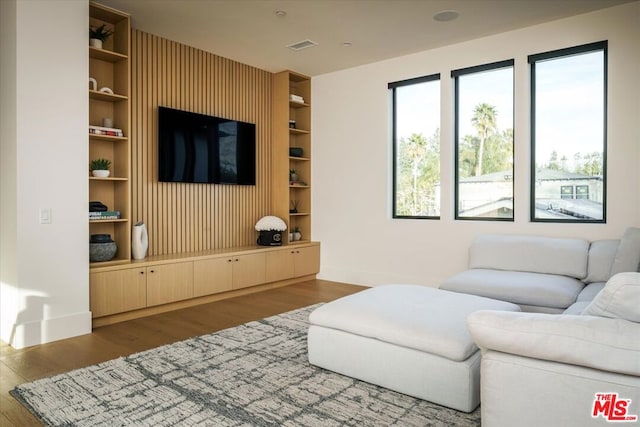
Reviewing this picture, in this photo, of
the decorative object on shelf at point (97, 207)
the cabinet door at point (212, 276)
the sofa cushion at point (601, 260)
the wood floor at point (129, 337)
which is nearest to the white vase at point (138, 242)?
the decorative object on shelf at point (97, 207)

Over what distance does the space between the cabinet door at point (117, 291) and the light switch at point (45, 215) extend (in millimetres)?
584

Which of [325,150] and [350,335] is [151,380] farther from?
[325,150]

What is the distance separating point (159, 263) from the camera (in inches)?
165

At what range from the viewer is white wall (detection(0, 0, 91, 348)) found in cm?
328

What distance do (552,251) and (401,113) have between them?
8.20 ft

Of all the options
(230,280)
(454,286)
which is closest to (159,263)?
(230,280)

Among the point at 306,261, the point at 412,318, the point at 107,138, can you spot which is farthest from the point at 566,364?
the point at 306,261

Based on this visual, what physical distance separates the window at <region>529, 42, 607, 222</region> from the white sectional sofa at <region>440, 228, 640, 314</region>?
0.42 metres

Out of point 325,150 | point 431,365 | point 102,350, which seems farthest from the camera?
point 325,150

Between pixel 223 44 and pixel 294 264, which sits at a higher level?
pixel 223 44

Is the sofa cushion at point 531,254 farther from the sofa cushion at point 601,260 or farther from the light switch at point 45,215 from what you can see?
the light switch at point 45,215

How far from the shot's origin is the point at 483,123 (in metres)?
4.84

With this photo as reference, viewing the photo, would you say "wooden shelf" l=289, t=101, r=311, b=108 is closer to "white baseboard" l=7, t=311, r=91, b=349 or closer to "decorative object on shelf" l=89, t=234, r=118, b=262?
"decorative object on shelf" l=89, t=234, r=118, b=262

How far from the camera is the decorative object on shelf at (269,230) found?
18.3 ft
